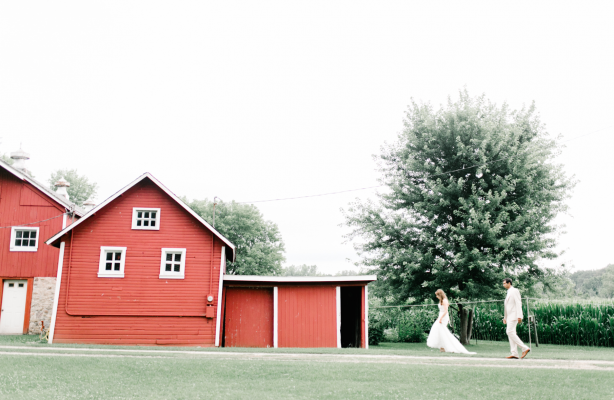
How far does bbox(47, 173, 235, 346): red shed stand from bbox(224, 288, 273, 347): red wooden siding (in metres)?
1.32

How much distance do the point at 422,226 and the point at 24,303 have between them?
19159mm

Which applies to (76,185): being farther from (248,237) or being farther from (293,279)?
(293,279)

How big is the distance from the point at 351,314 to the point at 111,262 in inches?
446

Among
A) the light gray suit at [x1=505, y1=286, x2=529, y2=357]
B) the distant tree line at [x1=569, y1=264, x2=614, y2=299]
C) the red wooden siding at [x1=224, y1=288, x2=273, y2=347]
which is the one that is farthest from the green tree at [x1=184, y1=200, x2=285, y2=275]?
the distant tree line at [x1=569, y1=264, x2=614, y2=299]

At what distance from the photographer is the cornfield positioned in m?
23.0

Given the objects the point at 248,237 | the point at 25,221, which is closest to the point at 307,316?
the point at 25,221

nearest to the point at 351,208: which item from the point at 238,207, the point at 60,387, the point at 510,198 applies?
the point at 510,198

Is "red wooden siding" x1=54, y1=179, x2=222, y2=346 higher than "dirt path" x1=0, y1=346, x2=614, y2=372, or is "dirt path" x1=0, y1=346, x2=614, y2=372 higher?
"red wooden siding" x1=54, y1=179, x2=222, y2=346

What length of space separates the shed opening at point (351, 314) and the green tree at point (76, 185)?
41464mm

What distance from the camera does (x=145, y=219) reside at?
2059 centimetres

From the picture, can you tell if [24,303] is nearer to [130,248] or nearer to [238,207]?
[130,248]

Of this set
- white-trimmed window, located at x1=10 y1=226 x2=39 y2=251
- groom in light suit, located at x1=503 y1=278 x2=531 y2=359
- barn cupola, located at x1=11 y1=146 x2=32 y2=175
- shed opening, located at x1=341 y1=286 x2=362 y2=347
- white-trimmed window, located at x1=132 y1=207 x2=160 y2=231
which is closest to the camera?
groom in light suit, located at x1=503 y1=278 x2=531 y2=359

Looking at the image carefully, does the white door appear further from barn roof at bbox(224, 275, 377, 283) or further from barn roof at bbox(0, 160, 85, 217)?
barn roof at bbox(224, 275, 377, 283)

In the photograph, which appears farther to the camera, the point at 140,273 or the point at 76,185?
the point at 76,185
